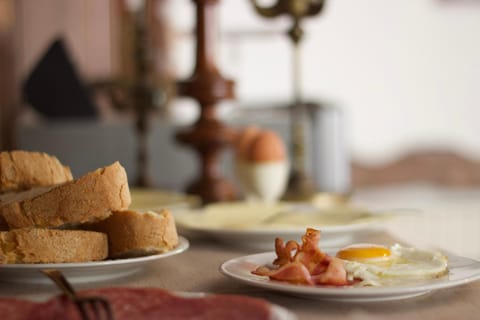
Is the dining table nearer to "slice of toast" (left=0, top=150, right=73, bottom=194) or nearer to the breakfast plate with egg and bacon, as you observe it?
the breakfast plate with egg and bacon

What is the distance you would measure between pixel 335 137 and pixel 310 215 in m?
1.93

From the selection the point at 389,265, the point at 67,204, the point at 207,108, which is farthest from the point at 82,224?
the point at 207,108

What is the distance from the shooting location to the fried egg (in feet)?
2.48

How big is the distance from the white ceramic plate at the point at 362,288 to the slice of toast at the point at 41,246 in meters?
0.16

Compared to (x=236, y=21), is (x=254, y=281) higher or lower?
lower

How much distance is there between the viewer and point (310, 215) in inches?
50.8

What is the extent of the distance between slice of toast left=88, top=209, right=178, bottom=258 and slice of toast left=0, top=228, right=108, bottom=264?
2.0 inches

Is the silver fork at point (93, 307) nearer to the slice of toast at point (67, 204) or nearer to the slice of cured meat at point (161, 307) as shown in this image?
the slice of cured meat at point (161, 307)

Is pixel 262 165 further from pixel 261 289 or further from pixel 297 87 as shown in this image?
pixel 261 289

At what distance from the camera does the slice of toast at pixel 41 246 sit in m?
0.84

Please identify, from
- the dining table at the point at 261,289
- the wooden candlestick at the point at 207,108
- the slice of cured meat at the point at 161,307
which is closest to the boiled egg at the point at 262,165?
the wooden candlestick at the point at 207,108

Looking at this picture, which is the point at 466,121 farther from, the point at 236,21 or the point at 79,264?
the point at 79,264

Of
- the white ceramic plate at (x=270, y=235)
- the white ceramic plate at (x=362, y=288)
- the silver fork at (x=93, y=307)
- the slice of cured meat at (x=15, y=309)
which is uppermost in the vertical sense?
the silver fork at (x=93, y=307)

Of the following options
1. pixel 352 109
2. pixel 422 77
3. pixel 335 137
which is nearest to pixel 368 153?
pixel 352 109
